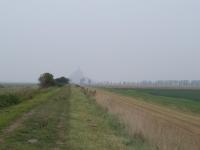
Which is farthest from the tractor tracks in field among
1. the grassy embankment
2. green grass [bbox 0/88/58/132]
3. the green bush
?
the green bush

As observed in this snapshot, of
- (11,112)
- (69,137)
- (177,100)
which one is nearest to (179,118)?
(11,112)

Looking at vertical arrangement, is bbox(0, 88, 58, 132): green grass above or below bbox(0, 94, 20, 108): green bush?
below

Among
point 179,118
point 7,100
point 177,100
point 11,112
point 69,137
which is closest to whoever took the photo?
point 69,137

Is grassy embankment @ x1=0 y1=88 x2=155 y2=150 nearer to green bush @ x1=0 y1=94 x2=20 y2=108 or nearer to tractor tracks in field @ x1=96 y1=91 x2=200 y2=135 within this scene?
tractor tracks in field @ x1=96 y1=91 x2=200 y2=135

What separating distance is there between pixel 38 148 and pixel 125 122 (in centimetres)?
943

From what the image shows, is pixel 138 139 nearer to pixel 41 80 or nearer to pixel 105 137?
pixel 105 137

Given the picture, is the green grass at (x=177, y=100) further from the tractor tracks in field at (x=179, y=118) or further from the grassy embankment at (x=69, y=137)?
the grassy embankment at (x=69, y=137)

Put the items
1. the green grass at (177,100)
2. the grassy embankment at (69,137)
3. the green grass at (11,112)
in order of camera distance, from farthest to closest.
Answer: the green grass at (177,100), the green grass at (11,112), the grassy embankment at (69,137)

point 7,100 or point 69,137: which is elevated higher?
point 7,100

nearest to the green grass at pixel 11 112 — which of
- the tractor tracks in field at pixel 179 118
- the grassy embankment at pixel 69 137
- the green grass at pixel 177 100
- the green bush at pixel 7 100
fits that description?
the grassy embankment at pixel 69 137

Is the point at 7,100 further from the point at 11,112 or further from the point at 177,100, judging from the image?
the point at 177,100

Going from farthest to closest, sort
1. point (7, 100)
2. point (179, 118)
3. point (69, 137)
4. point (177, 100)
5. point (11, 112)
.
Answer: point (177, 100) < point (7, 100) < point (179, 118) < point (11, 112) < point (69, 137)

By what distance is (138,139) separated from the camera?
60.2 feet

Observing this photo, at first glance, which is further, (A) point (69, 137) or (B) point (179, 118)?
(B) point (179, 118)
